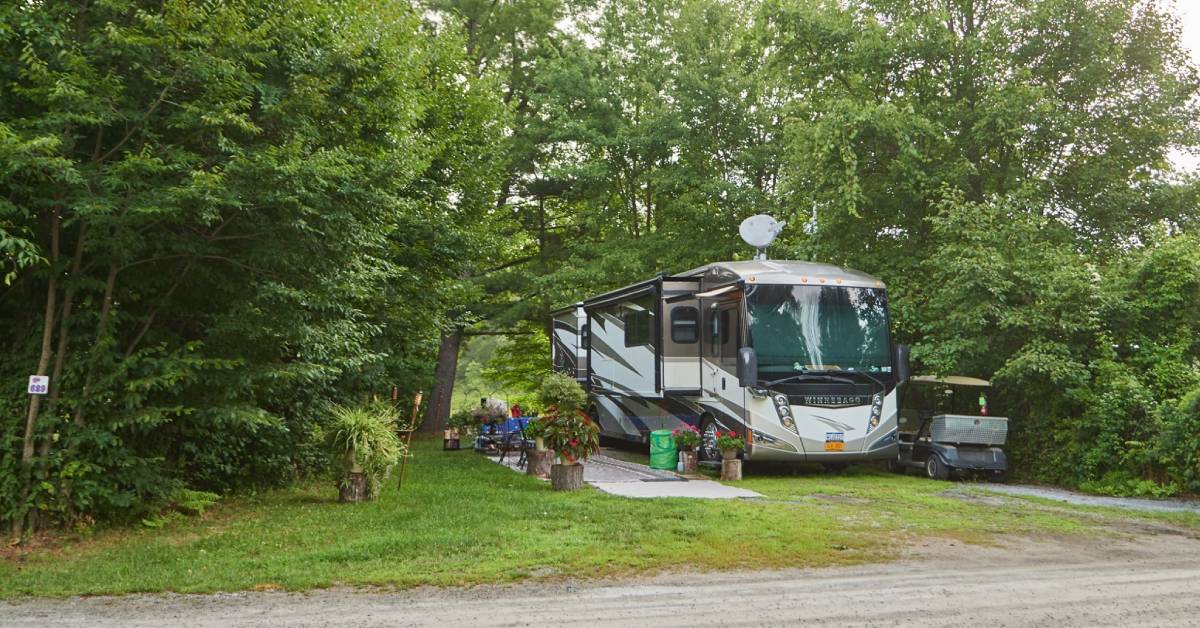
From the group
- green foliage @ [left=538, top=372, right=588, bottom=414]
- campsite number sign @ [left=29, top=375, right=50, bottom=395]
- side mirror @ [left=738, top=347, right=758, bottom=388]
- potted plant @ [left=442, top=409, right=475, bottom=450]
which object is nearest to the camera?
campsite number sign @ [left=29, top=375, right=50, bottom=395]

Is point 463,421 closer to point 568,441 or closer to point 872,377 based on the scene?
point 568,441

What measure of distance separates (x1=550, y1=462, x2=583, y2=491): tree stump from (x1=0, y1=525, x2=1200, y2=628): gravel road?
4.59m

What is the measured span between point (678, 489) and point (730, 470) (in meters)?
1.59

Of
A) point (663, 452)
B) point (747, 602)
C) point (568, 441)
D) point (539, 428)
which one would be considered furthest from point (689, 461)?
point (747, 602)

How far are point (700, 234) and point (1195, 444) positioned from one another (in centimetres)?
1308

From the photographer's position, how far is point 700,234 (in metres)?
22.5

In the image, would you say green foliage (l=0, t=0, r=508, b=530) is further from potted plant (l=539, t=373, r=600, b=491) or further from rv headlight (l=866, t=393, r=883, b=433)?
rv headlight (l=866, t=393, r=883, b=433)

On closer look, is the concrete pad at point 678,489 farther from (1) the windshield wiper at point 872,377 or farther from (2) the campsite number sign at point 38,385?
(2) the campsite number sign at point 38,385

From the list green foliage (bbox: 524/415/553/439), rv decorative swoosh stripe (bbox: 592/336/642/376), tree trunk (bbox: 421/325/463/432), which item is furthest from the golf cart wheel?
tree trunk (bbox: 421/325/463/432)

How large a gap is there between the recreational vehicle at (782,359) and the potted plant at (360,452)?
4872mm

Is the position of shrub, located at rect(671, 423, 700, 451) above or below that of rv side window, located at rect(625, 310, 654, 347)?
below

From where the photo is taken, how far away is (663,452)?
13883 mm

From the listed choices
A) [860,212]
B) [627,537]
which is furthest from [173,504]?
[860,212]

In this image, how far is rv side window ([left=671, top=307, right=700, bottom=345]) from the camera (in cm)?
1446
